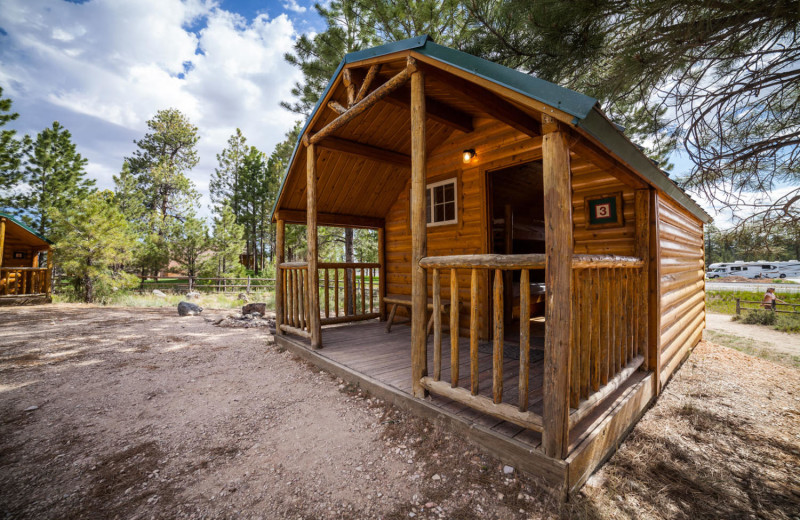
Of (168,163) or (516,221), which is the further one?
(168,163)

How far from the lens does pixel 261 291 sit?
16.8m

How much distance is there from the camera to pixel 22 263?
13.2 metres

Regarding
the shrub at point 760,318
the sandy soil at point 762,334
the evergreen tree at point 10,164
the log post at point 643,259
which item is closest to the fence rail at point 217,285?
the evergreen tree at point 10,164

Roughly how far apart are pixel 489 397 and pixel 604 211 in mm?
2686

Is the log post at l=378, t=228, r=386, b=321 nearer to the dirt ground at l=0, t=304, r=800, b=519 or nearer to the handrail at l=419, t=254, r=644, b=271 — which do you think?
the dirt ground at l=0, t=304, r=800, b=519

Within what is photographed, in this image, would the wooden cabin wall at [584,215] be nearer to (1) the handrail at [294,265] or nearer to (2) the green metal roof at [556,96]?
(2) the green metal roof at [556,96]

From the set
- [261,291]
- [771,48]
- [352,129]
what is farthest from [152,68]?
[771,48]

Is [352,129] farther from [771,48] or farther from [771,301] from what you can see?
[771,301]

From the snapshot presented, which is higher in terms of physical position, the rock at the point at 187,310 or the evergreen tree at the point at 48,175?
the evergreen tree at the point at 48,175

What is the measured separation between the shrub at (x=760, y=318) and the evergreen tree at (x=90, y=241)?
21830mm

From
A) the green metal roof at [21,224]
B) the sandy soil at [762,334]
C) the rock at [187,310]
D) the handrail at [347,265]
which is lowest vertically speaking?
the sandy soil at [762,334]

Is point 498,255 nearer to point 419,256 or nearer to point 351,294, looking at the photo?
point 419,256

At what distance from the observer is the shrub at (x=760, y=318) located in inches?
363

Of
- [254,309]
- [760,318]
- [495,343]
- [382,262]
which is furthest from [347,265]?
[760,318]
